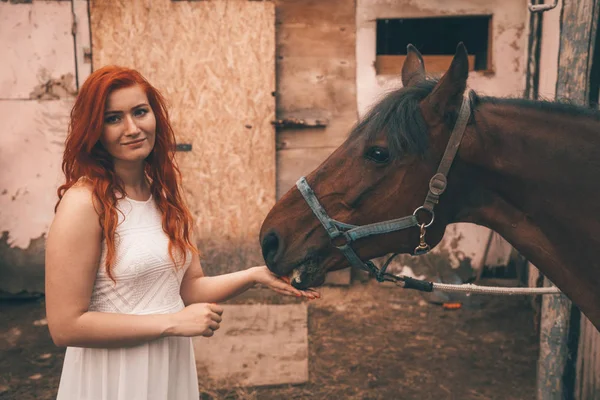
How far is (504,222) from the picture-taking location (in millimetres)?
1673

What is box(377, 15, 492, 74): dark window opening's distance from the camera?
4672 mm

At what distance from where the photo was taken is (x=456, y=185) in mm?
1665

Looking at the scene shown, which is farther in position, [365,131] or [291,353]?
[291,353]

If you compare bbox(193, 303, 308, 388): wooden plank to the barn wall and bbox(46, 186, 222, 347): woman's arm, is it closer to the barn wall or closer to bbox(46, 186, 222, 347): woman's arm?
the barn wall

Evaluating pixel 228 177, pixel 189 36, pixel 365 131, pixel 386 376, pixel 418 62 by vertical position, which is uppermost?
pixel 189 36

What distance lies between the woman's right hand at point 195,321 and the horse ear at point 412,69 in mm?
1036

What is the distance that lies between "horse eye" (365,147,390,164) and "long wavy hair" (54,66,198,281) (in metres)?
0.66

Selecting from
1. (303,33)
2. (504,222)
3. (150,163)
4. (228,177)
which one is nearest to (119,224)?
(150,163)

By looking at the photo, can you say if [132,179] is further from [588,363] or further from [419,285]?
[588,363]

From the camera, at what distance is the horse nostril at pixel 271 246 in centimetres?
179

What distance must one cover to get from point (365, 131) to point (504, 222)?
0.53 metres

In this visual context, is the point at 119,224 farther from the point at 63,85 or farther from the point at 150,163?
the point at 63,85

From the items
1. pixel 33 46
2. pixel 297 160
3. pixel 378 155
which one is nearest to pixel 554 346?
pixel 378 155

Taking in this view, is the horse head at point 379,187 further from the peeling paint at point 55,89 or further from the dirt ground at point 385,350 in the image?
the peeling paint at point 55,89
